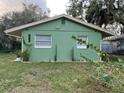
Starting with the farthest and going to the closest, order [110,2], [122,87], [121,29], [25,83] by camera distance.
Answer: [121,29], [110,2], [25,83], [122,87]

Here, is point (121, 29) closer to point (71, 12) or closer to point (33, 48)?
point (71, 12)

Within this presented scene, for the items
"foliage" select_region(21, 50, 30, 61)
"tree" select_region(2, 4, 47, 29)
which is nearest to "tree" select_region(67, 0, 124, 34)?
"tree" select_region(2, 4, 47, 29)

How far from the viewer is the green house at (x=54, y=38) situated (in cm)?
2308

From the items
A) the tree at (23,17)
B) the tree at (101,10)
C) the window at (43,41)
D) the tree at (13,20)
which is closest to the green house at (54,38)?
the window at (43,41)

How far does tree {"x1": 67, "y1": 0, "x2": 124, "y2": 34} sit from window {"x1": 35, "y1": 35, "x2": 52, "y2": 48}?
44.2ft

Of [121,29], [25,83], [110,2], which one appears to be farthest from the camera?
[121,29]

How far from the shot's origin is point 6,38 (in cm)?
4900

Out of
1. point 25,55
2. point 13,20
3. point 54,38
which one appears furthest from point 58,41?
point 13,20

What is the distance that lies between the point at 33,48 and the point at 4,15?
3034cm

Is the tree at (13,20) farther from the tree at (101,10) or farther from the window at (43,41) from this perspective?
the window at (43,41)

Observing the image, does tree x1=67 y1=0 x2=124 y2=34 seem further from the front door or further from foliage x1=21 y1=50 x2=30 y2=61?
foliage x1=21 y1=50 x2=30 y2=61

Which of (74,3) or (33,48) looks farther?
(74,3)

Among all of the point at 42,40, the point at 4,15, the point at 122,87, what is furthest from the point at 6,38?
the point at 122,87

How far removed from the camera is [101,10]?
120 feet
